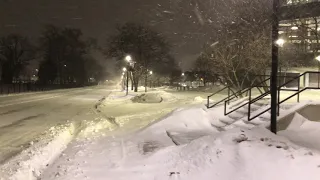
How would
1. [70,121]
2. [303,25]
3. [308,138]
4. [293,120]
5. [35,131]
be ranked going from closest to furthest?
[308,138]
[303,25]
[293,120]
[35,131]
[70,121]

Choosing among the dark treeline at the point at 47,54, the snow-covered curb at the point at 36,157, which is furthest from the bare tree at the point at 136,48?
the snow-covered curb at the point at 36,157

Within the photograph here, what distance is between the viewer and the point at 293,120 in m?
11.4

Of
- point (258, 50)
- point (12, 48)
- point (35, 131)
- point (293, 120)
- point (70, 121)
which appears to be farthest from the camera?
point (12, 48)

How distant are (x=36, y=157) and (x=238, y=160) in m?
5.18

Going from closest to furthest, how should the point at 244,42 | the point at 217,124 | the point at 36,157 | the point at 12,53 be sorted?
1. the point at 36,157
2. the point at 217,124
3. the point at 244,42
4. the point at 12,53

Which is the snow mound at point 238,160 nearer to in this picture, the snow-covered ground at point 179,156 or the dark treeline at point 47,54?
the snow-covered ground at point 179,156

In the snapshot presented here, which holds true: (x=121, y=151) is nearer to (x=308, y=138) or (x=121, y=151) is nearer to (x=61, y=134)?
(x=61, y=134)

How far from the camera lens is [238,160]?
23.4ft

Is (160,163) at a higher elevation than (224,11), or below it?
below

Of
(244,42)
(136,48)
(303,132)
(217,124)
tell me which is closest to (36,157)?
(217,124)

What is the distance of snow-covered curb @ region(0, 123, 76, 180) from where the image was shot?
7832 mm

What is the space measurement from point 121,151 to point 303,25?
6246 mm

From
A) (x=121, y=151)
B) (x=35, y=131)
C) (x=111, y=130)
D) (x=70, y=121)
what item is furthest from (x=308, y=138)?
(x=70, y=121)

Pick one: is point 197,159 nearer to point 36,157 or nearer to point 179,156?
point 179,156
